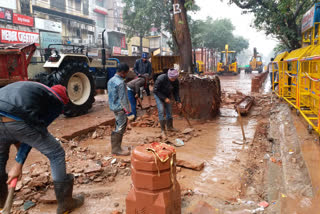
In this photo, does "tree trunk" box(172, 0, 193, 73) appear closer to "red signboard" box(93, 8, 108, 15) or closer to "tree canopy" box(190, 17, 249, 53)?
"red signboard" box(93, 8, 108, 15)

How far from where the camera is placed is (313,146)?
3781mm

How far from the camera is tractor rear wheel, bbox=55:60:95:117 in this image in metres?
6.64

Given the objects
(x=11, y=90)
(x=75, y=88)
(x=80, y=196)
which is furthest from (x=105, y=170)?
(x=75, y=88)

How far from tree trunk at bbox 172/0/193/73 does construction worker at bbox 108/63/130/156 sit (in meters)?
5.00

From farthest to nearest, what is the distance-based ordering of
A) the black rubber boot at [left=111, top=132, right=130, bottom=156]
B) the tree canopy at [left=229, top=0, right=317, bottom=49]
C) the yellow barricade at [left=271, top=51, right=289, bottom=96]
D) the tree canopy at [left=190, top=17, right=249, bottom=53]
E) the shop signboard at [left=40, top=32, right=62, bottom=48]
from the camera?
1. the tree canopy at [left=190, top=17, right=249, bottom=53]
2. the shop signboard at [left=40, top=32, right=62, bottom=48]
3. the tree canopy at [left=229, top=0, right=317, bottom=49]
4. the yellow barricade at [left=271, top=51, right=289, bottom=96]
5. the black rubber boot at [left=111, top=132, right=130, bottom=156]

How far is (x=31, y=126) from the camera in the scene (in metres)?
2.42

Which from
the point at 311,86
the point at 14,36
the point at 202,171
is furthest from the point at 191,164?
the point at 14,36

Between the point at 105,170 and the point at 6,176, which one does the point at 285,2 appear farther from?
the point at 6,176

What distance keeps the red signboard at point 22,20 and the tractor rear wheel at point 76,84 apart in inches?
704

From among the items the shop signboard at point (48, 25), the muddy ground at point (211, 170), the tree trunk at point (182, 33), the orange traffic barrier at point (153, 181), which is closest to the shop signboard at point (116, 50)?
the shop signboard at point (48, 25)

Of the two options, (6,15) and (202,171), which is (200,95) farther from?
(6,15)

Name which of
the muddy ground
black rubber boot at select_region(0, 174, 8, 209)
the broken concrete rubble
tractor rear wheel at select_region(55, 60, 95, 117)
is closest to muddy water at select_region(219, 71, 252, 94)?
the muddy ground

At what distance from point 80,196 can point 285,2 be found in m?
9.29

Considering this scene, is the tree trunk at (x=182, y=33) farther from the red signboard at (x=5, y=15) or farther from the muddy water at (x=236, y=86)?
the red signboard at (x=5, y=15)
